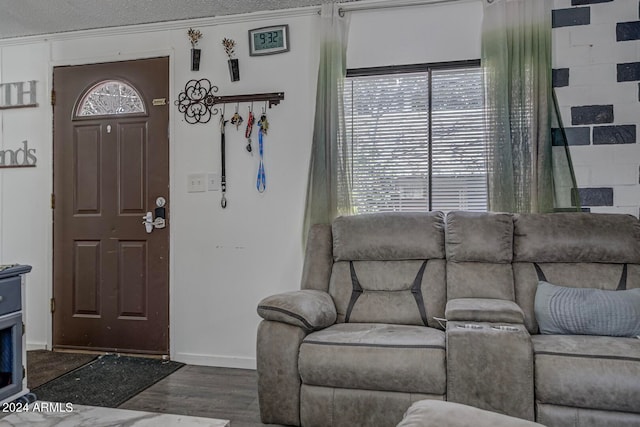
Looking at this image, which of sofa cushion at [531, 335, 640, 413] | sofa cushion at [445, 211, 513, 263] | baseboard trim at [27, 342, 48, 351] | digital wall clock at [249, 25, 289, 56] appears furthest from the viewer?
baseboard trim at [27, 342, 48, 351]

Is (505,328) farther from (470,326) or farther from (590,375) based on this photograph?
(590,375)

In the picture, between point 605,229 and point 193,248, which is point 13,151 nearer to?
point 193,248

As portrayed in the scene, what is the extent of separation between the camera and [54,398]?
2596 millimetres

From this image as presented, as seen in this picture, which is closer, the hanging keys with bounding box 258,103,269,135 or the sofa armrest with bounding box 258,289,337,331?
the sofa armrest with bounding box 258,289,337,331

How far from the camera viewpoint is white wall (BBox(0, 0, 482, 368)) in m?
3.06

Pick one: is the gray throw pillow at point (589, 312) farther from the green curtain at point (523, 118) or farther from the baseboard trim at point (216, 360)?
the baseboard trim at point (216, 360)

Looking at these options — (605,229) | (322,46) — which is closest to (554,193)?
(605,229)

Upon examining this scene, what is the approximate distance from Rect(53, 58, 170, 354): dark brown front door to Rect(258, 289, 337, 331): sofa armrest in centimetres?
139

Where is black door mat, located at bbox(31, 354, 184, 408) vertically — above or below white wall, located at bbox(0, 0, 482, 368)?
below

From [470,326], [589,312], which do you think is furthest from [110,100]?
[589,312]

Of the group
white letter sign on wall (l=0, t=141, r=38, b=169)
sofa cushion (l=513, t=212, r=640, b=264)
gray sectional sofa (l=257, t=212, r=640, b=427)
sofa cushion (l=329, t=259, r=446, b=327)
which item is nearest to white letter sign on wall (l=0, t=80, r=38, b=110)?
white letter sign on wall (l=0, t=141, r=38, b=169)

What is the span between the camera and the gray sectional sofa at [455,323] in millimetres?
1888

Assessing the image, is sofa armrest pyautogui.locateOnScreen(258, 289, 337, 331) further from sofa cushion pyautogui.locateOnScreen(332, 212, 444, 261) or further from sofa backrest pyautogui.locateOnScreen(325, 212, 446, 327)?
sofa cushion pyautogui.locateOnScreen(332, 212, 444, 261)

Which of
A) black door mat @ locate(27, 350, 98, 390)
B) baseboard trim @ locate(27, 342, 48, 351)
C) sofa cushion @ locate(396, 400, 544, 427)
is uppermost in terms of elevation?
sofa cushion @ locate(396, 400, 544, 427)
